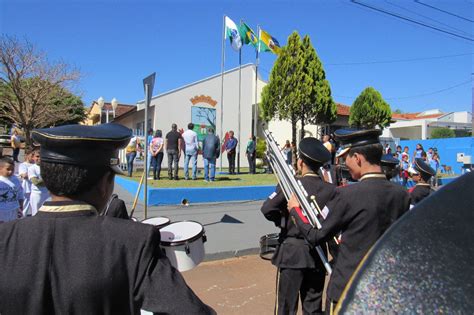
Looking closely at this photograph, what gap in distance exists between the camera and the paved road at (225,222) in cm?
706

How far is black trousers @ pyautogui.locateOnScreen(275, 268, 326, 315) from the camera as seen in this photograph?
3357 mm

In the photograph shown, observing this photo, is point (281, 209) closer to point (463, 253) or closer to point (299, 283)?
point (299, 283)

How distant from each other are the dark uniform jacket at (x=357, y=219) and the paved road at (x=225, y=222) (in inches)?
165

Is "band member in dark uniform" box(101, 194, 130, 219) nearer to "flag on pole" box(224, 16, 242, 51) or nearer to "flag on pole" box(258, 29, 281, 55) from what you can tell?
"flag on pole" box(224, 16, 242, 51)

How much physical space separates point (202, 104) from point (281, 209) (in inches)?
794

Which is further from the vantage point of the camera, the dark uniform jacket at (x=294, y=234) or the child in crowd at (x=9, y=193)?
the child in crowd at (x=9, y=193)

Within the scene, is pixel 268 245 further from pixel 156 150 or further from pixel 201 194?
pixel 156 150

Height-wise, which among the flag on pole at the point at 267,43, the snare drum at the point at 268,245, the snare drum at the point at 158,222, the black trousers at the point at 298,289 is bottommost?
the black trousers at the point at 298,289

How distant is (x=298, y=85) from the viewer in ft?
63.3

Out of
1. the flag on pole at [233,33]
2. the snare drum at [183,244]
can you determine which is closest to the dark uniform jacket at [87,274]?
the snare drum at [183,244]

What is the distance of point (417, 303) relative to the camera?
0.66m

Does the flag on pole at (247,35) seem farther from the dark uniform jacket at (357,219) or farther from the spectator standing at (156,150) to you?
the dark uniform jacket at (357,219)

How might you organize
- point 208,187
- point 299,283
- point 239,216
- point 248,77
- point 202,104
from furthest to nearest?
point 248,77 < point 202,104 < point 208,187 < point 239,216 < point 299,283

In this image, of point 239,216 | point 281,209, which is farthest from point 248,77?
point 281,209
